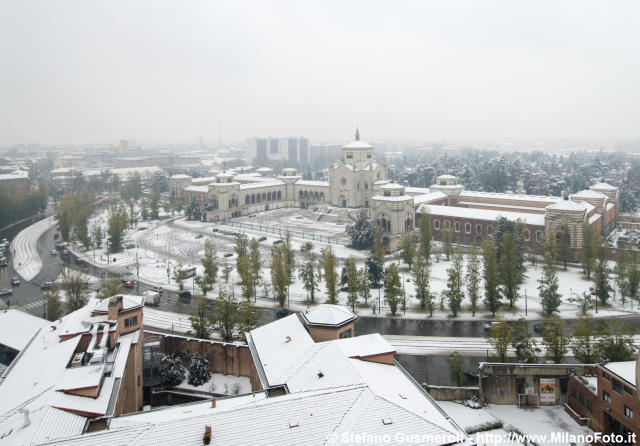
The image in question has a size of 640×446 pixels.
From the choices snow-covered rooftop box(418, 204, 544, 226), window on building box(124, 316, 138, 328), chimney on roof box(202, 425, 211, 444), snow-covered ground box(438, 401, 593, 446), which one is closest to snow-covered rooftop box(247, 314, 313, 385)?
chimney on roof box(202, 425, 211, 444)

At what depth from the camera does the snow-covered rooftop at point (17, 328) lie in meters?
21.7

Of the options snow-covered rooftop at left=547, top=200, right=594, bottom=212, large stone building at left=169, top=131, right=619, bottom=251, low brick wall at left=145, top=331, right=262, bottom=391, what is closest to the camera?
low brick wall at left=145, top=331, right=262, bottom=391

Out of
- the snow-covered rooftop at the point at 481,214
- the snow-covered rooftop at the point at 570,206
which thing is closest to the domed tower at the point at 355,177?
the snow-covered rooftop at the point at 481,214

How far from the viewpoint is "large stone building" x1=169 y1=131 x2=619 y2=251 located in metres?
→ 42.5

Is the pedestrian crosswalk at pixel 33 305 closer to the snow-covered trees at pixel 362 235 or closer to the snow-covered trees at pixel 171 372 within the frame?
the snow-covered trees at pixel 171 372

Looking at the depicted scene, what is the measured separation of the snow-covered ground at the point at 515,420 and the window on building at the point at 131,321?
13129mm

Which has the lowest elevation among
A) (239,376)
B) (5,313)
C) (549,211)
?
(239,376)

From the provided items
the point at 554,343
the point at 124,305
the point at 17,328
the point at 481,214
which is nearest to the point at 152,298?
the point at 17,328

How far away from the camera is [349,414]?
11945 millimetres

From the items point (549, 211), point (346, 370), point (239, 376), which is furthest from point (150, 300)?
point (549, 211)

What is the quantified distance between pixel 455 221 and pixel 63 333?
36844 millimetres

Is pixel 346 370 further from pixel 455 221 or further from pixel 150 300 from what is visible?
pixel 455 221

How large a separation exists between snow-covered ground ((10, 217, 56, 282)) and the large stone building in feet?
57.2

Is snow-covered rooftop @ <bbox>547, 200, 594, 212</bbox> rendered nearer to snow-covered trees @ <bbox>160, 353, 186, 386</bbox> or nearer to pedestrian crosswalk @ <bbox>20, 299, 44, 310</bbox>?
snow-covered trees @ <bbox>160, 353, 186, 386</bbox>
